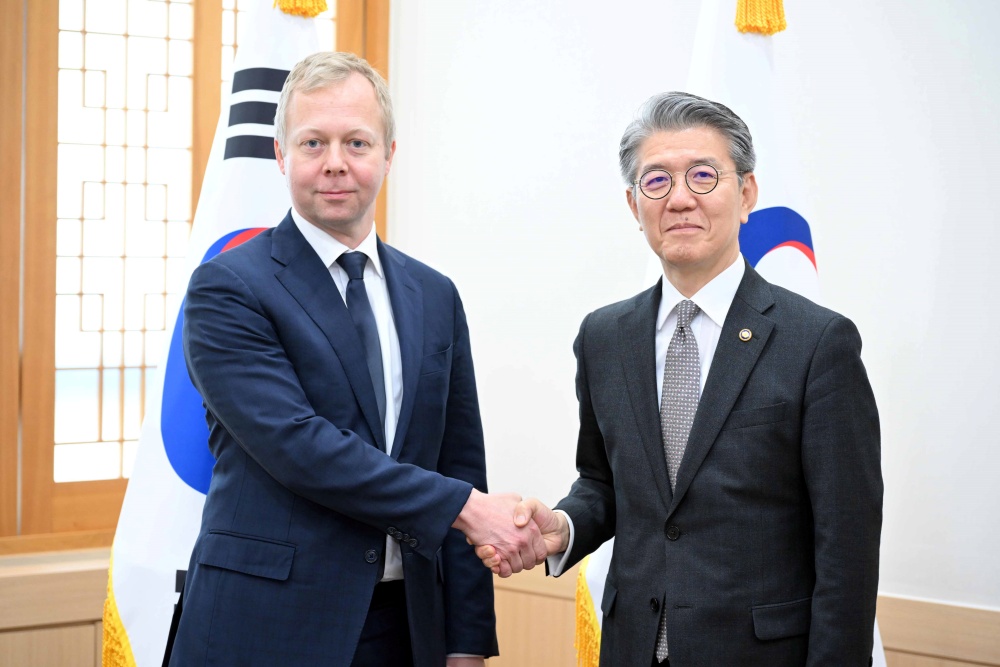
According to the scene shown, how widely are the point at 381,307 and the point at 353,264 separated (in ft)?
0.31

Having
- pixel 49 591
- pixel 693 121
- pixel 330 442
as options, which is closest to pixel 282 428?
pixel 330 442

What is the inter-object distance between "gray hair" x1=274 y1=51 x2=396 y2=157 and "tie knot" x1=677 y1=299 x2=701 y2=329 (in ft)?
2.07

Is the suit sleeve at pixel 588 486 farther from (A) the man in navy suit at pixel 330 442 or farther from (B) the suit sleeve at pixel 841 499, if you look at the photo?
(B) the suit sleeve at pixel 841 499

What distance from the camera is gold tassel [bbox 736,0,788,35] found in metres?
2.24

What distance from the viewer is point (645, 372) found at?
1484 millimetres

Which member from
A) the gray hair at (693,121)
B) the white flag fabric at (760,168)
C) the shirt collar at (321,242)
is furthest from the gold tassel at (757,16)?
the shirt collar at (321,242)

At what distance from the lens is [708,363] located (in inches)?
57.1

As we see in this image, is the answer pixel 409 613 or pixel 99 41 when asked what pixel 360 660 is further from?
pixel 99 41

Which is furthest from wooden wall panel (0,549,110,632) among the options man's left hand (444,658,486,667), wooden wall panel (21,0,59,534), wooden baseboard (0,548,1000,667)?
man's left hand (444,658,486,667)

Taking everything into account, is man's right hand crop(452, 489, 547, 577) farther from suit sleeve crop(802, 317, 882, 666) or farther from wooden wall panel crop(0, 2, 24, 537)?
wooden wall panel crop(0, 2, 24, 537)

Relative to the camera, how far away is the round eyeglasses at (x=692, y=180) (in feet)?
4.77

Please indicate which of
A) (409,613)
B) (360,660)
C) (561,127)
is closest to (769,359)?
(409,613)

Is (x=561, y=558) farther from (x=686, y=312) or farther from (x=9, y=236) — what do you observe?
(x=9, y=236)

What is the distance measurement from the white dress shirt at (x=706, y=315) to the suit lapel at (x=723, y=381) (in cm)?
3
